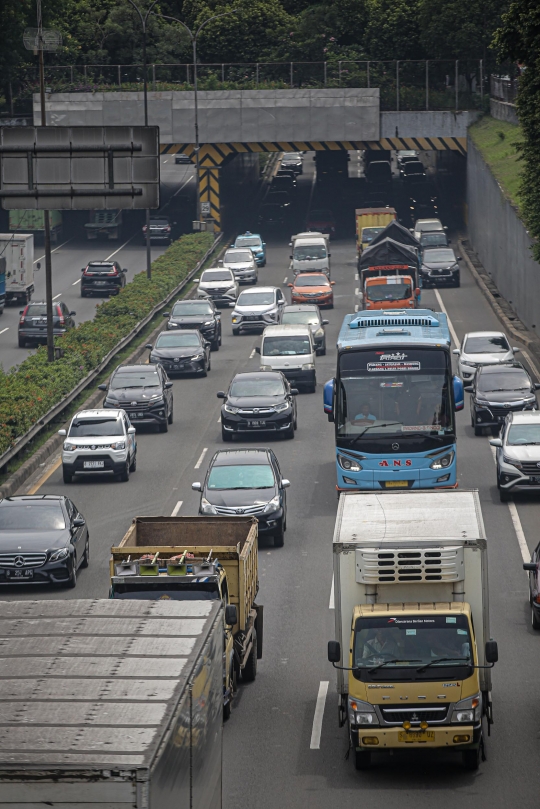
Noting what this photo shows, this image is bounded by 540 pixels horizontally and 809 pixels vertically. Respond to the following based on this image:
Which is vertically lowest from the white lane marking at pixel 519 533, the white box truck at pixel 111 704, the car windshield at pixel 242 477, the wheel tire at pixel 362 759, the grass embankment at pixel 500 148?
the white lane marking at pixel 519 533

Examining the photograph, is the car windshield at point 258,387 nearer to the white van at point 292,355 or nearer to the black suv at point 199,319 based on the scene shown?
the white van at point 292,355

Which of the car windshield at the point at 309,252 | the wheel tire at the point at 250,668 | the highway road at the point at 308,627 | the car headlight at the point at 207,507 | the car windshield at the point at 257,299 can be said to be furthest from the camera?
the car windshield at the point at 309,252

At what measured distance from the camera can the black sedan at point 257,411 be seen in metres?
35.9

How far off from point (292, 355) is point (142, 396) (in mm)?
6715

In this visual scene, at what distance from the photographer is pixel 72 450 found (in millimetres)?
32156

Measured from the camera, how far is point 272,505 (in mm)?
26219

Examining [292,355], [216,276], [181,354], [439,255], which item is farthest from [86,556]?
[439,255]

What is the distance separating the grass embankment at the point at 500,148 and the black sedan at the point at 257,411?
2212 centimetres

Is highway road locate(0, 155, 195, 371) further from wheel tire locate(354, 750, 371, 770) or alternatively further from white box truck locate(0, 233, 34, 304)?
wheel tire locate(354, 750, 371, 770)

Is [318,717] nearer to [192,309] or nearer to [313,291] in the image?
[192,309]

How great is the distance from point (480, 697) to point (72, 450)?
1851cm

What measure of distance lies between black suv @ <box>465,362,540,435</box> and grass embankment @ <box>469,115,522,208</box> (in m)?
19.5

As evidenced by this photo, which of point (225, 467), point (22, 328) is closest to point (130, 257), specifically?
point (22, 328)

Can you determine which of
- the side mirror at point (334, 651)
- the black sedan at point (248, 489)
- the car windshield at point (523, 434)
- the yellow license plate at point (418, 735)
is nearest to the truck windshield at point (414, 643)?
the side mirror at point (334, 651)
